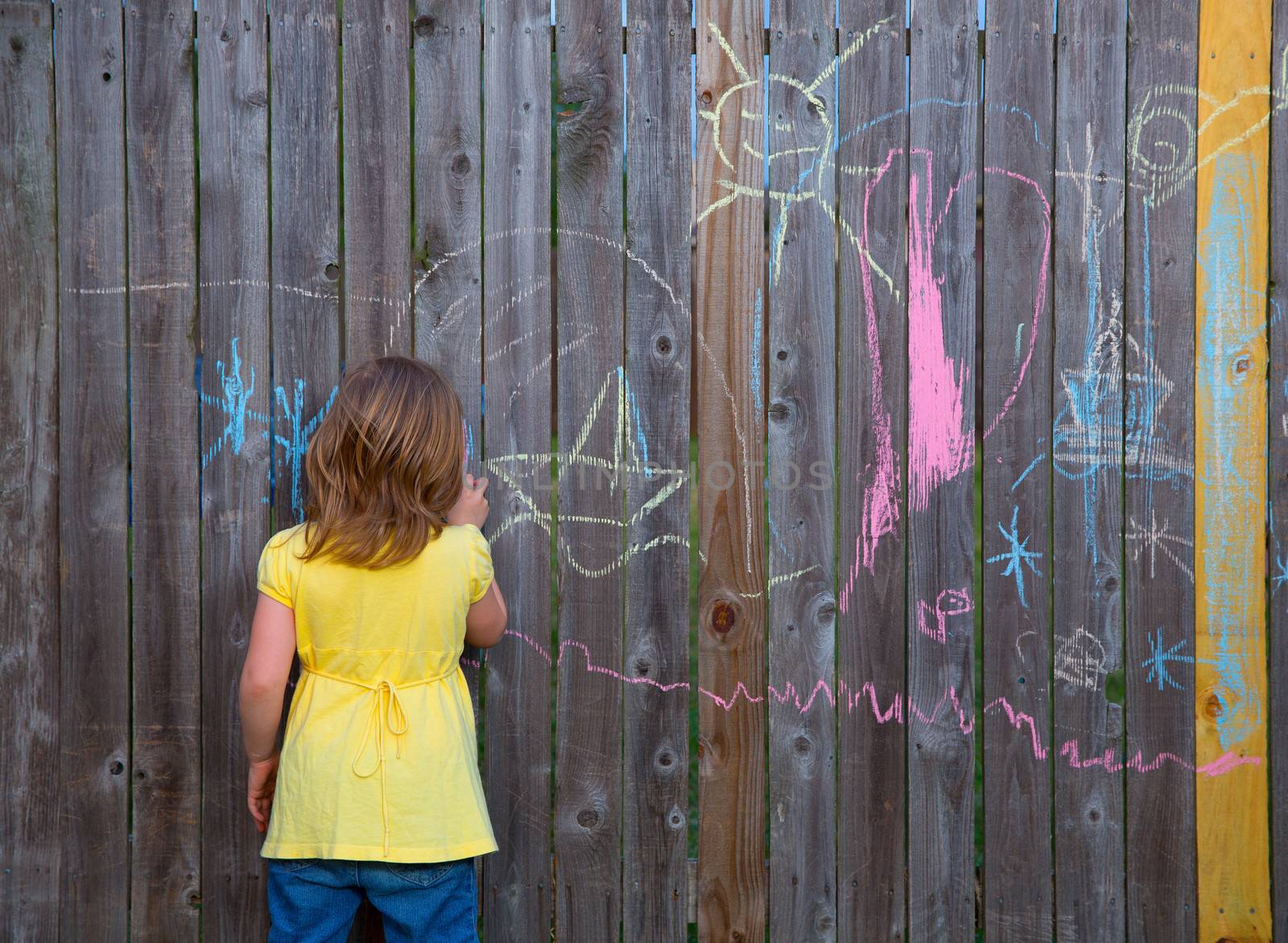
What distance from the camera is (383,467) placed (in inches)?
80.1

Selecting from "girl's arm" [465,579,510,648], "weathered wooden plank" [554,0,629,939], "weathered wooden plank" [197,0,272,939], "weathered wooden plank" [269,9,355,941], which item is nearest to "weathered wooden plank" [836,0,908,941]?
"weathered wooden plank" [554,0,629,939]

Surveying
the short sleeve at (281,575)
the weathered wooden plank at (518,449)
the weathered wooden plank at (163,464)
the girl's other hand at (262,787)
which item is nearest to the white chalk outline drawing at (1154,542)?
the weathered wooden plank at (518,449)

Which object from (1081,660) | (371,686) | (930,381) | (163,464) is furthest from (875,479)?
(163,464)

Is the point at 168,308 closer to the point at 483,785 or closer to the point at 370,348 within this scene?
the point at 370,348

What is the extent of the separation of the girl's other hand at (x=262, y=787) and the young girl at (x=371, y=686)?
0.42ft

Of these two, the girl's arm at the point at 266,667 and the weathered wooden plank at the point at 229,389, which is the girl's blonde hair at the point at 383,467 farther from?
the weathered wooden plank at the point at 229,389

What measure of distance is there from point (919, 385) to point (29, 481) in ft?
7.63

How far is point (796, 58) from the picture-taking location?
8.22 ft

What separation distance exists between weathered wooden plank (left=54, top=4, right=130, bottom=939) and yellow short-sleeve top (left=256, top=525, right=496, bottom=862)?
28.6 inches

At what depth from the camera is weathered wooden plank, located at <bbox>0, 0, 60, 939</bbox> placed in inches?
96.7

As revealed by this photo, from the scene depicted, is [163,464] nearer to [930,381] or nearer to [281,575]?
[281,575]

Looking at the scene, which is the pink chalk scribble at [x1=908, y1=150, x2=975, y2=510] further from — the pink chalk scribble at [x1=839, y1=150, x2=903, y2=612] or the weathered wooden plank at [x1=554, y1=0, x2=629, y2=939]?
the weathered wooden plank at [x1=554, y1=0, x2=629, y2=939]

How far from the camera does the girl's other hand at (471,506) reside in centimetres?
232

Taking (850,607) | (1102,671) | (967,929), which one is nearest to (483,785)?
(850,607)
